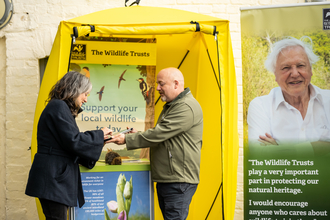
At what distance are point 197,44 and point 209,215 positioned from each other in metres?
1.71

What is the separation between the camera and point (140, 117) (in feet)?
9.82

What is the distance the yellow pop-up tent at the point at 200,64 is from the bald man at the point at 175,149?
10.6 inches

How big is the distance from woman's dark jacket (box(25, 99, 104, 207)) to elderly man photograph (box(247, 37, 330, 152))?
1772 millimetres

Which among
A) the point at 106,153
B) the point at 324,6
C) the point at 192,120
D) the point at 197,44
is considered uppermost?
the point at 324,6

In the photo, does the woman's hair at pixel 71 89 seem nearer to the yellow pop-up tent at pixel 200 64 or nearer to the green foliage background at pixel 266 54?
the yellow pop-up tent at pixel 200 64

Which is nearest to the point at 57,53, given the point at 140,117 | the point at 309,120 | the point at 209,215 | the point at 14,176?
the point at 140,117

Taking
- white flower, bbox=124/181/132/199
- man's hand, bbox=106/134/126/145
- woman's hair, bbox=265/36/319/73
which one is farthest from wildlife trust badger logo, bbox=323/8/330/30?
white flower, bbox=124/181/132/199

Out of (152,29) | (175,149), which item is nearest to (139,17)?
(152,29)

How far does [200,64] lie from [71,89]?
166 cm

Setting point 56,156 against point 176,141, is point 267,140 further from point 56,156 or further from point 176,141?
point 56,156

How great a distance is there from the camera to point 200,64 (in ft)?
10.9

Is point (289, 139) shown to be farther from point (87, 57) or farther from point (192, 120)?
point (87, 57)

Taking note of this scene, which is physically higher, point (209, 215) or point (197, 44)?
point (197, 44)

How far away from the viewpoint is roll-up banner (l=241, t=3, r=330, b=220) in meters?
3.01
